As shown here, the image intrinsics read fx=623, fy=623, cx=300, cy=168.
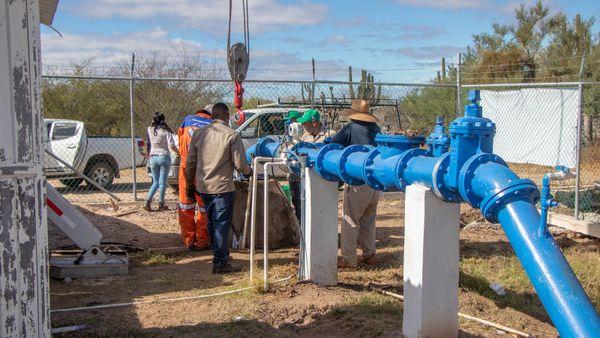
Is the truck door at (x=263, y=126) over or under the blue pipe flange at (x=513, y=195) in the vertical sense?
over

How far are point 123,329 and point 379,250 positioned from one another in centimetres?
404

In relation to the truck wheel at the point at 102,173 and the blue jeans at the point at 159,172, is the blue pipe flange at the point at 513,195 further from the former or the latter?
the truck wheel at the point at 102,173

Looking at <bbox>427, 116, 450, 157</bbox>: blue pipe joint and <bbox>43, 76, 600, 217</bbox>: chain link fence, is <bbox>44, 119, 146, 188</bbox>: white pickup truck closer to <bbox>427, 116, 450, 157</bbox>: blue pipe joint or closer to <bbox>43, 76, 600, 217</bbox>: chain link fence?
<bbox>43, 76, 600, 217</bbox>: chain link fence

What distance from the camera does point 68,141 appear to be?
1443cm

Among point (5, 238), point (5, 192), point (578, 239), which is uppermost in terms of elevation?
point (5, 192)

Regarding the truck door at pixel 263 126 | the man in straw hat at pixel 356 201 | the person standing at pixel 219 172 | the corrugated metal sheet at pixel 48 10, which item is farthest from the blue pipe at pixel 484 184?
the truck door at pixel 263 126

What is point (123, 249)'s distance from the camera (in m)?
7.85

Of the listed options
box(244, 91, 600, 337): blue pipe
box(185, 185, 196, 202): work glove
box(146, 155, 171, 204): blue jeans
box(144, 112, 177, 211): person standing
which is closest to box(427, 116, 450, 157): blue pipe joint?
box(244, 91, 600, 337): blue pipe

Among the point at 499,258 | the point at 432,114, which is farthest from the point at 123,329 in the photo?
the point at 432,114

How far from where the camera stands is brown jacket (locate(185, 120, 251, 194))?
6.80m

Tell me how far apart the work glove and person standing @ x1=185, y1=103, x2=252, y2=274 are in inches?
27.3

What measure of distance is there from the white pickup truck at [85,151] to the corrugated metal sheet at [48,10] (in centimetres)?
620

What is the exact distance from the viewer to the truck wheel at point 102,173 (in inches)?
584

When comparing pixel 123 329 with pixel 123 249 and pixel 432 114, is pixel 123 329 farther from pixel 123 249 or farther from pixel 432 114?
pixel 432 114
